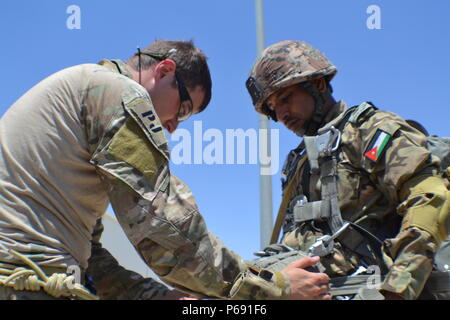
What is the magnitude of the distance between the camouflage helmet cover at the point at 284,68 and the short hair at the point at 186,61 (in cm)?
121

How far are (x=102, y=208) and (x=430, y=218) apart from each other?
2.00 meters

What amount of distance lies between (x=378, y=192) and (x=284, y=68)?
47.6 inches

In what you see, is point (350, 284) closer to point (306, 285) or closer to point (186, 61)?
point (306, 285)

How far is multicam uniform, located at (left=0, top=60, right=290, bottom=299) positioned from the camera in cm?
226

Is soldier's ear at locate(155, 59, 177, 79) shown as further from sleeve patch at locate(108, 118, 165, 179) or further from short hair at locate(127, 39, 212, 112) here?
sleeve patch at locate(108, 118, 165, 179)

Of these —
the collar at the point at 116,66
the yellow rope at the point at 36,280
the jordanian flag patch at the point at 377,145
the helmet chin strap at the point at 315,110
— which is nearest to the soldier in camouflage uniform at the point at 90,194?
the yellow rope at the point at 36,280

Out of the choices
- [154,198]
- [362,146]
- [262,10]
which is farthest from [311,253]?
[262,10]

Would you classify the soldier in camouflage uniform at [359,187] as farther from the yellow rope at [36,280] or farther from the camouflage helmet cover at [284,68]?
the yellow rope at [36,280]

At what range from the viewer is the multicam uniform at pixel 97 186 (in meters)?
2.26

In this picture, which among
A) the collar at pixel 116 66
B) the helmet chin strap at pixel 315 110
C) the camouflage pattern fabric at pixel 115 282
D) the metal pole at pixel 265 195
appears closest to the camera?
the collar at pixel 116 66

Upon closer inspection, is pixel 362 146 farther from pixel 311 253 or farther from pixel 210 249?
pixel 210 249

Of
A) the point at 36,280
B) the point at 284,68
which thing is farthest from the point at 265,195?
the point at 36,280

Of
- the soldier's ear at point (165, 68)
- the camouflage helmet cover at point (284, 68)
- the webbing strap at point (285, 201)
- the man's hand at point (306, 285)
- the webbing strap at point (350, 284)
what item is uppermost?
the soldier's ear at point (165, 68)

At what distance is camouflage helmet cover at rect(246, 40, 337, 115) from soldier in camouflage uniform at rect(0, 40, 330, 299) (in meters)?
2.13
